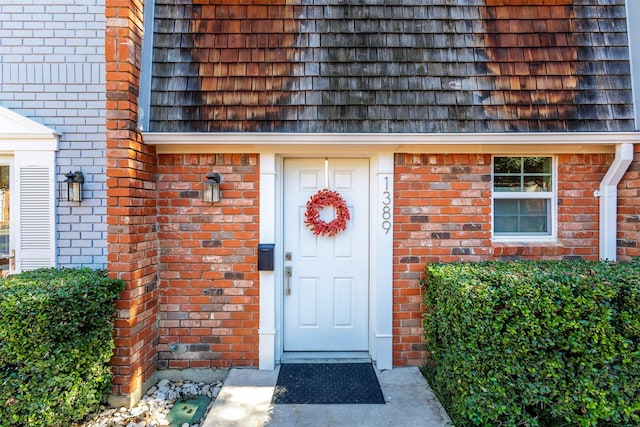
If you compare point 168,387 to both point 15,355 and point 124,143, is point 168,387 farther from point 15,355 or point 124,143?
point 124,143

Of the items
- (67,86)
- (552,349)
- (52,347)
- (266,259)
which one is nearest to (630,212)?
(552,349)

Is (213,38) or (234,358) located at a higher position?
(213,38)

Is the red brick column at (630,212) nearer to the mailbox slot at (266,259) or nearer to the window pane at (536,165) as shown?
the window pane at (536,165)

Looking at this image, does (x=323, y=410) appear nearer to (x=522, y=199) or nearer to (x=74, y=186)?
(x=522, y=199)

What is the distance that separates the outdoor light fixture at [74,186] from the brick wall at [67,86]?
0.26 feet

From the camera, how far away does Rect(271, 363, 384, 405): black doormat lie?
3.18 m

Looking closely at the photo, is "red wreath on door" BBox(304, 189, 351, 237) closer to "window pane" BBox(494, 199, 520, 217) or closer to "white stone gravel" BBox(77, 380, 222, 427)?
"window pane" BBox(494, 199, 520, 217)

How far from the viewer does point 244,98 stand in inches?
139

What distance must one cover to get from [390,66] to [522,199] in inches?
80.3

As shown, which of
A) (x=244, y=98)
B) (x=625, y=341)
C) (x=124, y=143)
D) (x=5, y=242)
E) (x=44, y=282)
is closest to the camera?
(x=625, y=341)

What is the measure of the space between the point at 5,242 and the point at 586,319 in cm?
563

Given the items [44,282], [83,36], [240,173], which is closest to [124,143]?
[240,173]

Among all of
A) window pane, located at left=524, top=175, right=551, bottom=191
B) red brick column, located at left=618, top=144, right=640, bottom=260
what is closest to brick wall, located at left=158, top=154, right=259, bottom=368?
window pane, located at left=524, top=175, right=551, bottom=191

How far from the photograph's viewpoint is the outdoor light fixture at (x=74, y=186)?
3.67 meters
